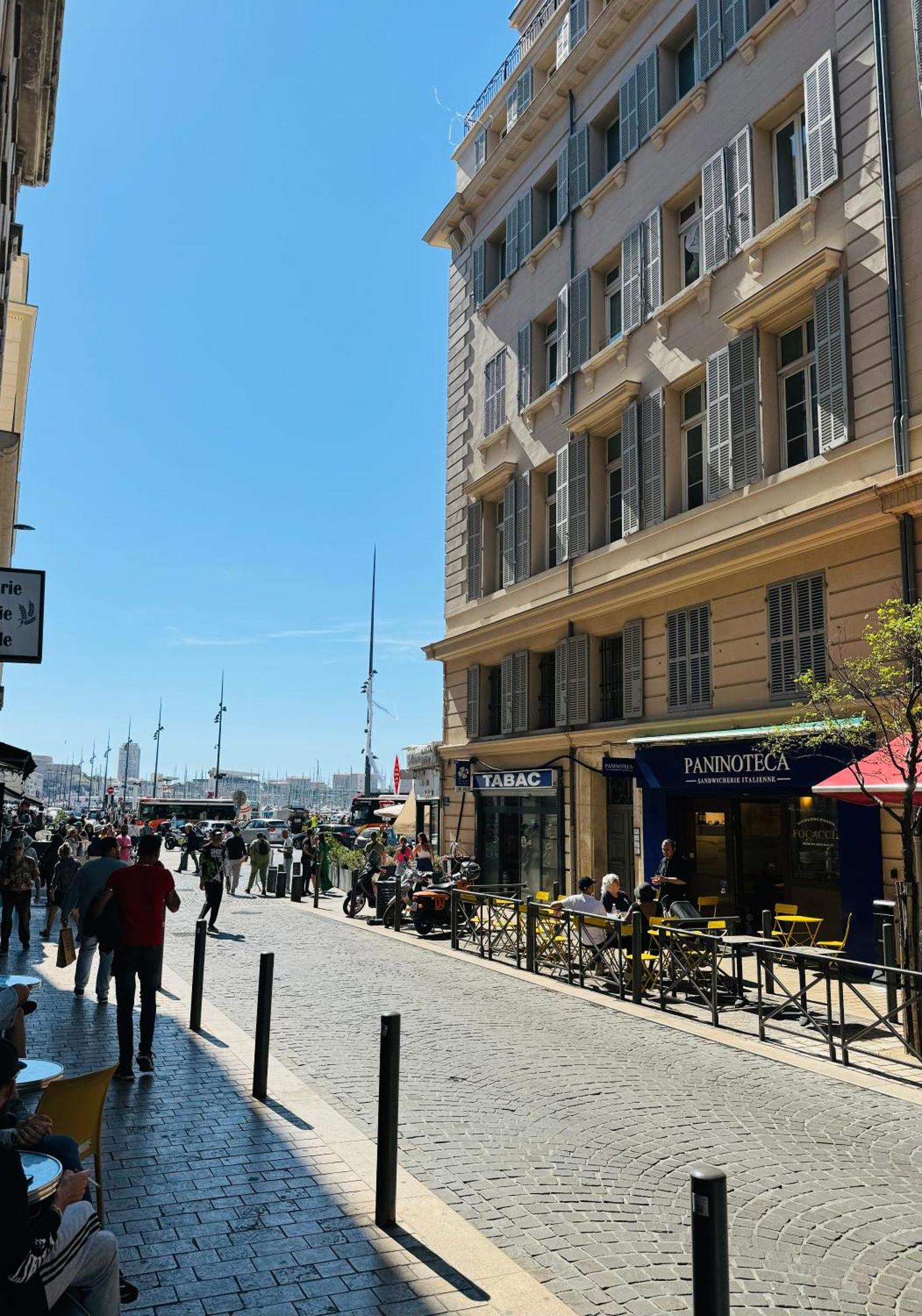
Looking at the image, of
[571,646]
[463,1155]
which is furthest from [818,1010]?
[571,646]

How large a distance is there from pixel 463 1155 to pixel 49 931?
12.4 m

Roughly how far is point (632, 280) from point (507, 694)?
9689 millimetres

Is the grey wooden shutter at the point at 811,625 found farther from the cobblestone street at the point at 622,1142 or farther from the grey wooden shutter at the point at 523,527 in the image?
the grey wooden shutter at the point at 523,527

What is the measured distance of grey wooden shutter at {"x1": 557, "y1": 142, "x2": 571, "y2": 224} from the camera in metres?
22.4

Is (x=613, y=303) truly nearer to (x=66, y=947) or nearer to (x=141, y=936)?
(x=66, y=947)

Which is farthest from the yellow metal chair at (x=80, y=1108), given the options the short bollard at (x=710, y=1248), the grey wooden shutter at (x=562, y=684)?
the grey wooden shutter at (x=562, y=684)

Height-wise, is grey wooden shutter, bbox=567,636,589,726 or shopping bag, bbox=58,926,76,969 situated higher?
grey wooden shutter, bbox=567,636,589,726

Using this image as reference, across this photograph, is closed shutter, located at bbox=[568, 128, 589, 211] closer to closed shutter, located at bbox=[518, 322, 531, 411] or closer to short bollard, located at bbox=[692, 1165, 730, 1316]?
closed shutter, located at bbox=[518, 322, 531, 411]

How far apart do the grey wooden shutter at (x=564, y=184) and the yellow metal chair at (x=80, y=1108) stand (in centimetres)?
2158

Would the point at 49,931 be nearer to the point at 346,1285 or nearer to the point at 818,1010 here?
the point at 818,1010

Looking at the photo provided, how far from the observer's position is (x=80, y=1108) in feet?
15.6

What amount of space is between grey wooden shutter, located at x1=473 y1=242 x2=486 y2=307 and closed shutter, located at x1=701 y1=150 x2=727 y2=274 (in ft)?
32.8

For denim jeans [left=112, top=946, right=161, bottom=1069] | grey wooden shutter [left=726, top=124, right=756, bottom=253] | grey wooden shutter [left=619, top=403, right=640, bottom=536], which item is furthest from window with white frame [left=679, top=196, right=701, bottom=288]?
denim jeans [left=112, top=946, right=161, bottom=1069]

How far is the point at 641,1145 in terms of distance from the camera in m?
6.32
